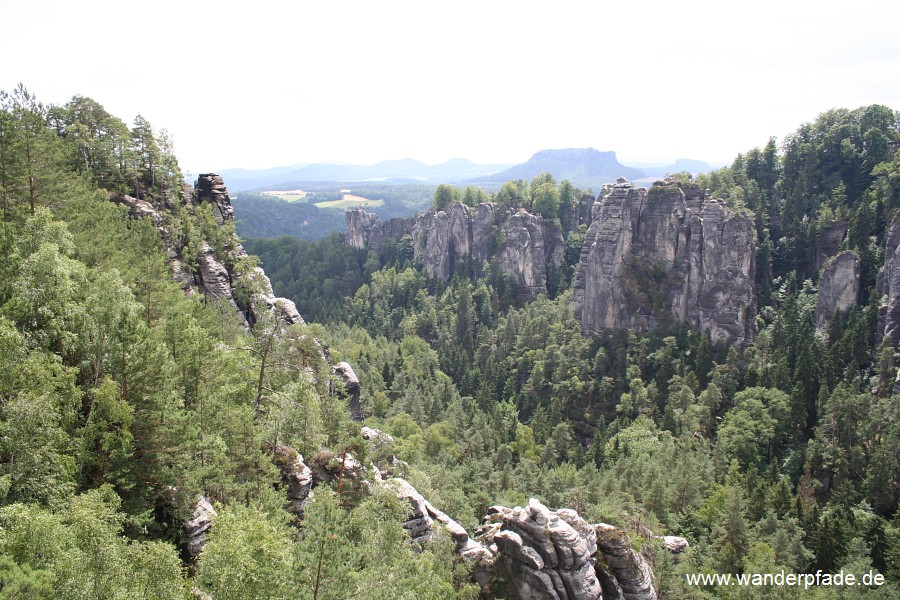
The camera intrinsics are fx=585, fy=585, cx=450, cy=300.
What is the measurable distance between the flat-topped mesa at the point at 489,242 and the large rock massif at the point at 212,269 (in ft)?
183

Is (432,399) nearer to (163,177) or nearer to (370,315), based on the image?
(163,177)

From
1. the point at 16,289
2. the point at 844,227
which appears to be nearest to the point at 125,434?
the point at 16,289

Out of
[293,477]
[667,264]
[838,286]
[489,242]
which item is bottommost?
[293,477]

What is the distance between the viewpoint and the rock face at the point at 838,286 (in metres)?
58.3

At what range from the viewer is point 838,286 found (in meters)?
59.3

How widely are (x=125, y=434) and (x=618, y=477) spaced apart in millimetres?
37656

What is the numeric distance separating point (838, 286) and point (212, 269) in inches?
2324

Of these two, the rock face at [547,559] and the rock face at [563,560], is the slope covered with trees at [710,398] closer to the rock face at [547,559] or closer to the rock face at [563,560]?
the rock face at [563,560]

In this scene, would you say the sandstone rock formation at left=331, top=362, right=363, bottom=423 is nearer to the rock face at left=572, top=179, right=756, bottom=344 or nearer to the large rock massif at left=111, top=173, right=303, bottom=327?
the large rock massif at left=111, top=173, right=303, bottom=327

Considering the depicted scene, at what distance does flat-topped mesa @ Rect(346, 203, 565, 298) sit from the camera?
96500 millimetres

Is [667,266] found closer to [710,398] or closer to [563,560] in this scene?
[710,398]

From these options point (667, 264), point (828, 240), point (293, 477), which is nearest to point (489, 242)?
point (667, 264)

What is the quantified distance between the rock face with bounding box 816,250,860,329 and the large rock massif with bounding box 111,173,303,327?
2072 inches

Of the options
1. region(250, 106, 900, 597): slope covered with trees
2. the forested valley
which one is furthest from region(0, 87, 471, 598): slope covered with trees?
region(250, 106, 900, 597): slope covered with trees
